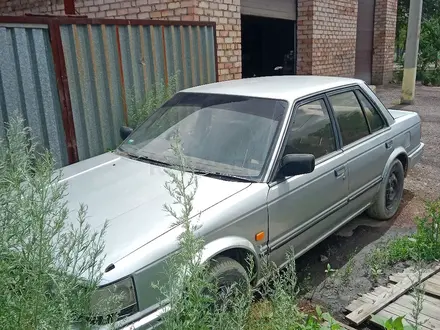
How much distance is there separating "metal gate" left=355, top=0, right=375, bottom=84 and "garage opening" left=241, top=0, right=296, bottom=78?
312 centimetres

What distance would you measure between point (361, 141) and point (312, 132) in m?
0.78

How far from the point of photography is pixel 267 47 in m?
11.9

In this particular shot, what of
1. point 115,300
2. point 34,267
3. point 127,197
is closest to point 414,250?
point 127,197

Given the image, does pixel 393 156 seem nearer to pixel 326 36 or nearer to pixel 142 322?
pixel 142 322

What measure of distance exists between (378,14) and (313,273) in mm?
12210

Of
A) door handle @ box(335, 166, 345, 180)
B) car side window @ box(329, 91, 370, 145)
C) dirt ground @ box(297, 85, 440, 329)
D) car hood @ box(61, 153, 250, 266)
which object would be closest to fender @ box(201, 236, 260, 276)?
car hood @ box(61, 153, 250, 266)

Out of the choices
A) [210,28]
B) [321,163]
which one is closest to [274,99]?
[321,163]

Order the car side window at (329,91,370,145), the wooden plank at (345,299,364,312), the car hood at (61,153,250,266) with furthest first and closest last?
the car side window at (329,91,370,145)
the wooden plank at (345,299,364,312)
the car hood at (61,153,250,266)

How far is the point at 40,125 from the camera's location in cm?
413

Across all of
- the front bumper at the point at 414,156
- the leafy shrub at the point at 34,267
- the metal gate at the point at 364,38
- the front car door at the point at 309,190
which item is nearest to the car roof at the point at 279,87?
the front car door at the point at 309,190

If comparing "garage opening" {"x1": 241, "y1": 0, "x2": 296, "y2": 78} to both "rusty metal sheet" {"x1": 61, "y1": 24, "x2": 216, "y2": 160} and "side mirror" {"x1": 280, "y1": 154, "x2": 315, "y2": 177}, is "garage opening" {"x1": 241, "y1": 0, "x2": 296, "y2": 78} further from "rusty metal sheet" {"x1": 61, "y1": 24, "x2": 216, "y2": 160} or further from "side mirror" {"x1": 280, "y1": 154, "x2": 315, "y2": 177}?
"side mirror" {"x1": 280, "y1": 154, "x2": 315, "y2": 177}

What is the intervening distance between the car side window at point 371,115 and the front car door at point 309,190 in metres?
0.73

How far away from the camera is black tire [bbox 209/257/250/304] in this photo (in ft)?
7.66

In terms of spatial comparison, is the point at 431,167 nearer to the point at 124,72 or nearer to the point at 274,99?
the point at 274,99
